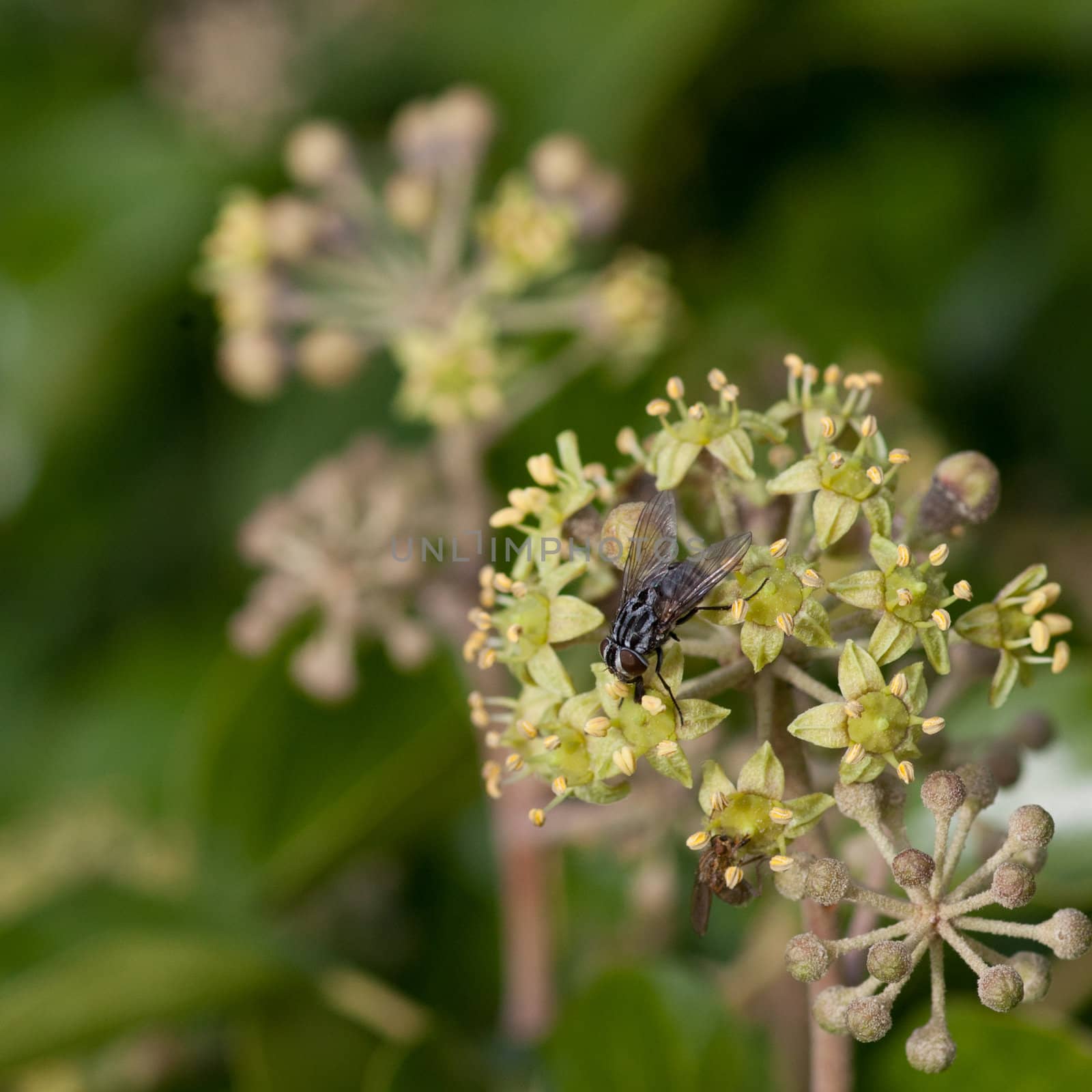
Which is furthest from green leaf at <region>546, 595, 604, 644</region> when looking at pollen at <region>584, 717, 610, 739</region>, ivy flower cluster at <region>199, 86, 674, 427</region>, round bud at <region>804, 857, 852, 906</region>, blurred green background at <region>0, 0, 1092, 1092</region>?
ivy flower cluster at <region>199, 86, 674, 427</region>

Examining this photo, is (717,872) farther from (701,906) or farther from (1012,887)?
(1012,887)

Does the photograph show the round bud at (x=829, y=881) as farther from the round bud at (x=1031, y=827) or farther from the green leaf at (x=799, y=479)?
the green leaf at (x=799, y=479)

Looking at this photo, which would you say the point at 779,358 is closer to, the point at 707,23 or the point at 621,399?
the point at 621,399

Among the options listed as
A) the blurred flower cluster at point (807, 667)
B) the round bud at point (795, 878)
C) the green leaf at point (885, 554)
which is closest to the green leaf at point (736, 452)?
the blurred flower cluster at point (807, 667)

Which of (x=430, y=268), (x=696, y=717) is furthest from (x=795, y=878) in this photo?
(x=430, y=268)

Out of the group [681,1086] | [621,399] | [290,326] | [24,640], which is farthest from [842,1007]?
[24,640]
